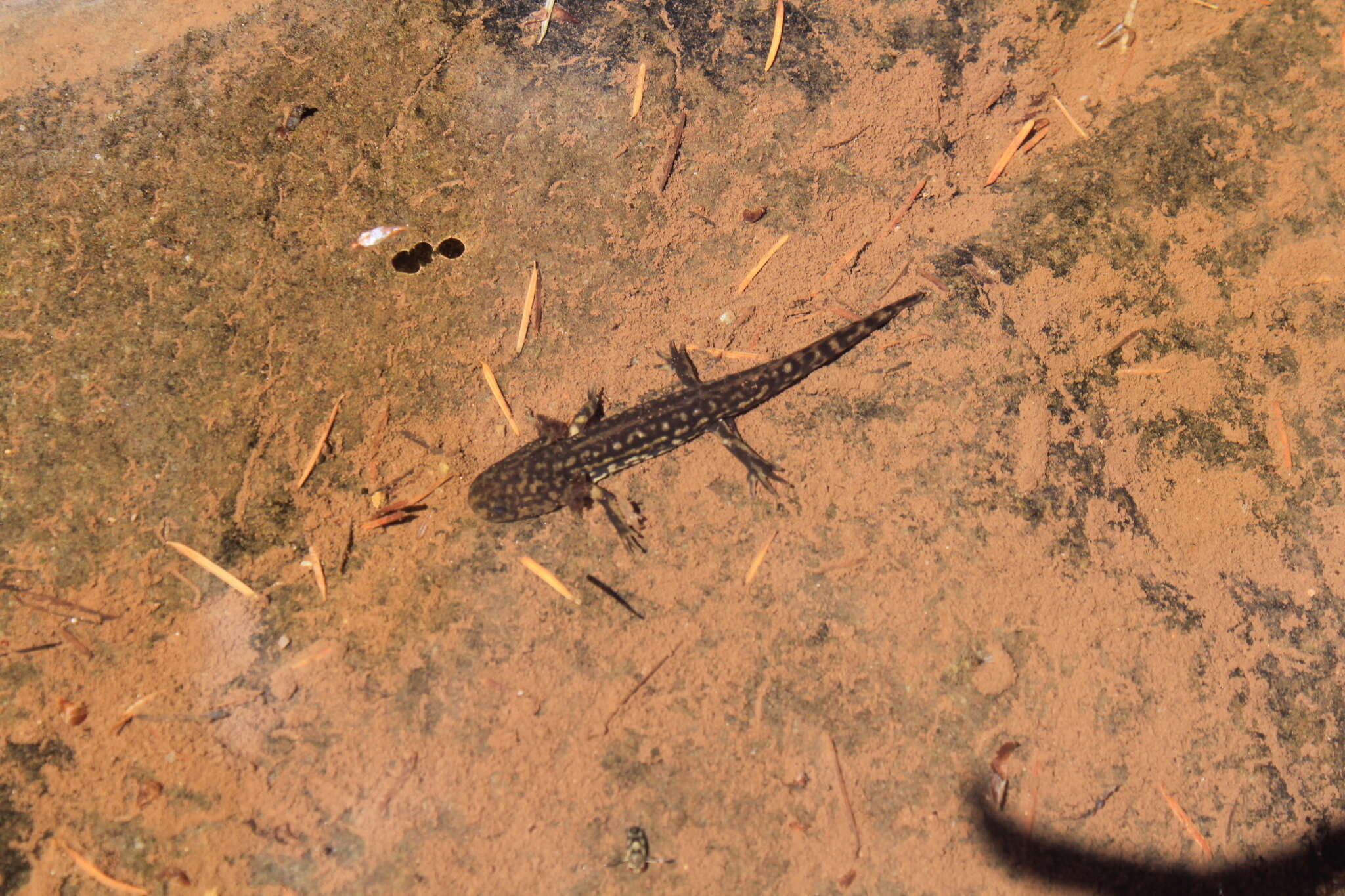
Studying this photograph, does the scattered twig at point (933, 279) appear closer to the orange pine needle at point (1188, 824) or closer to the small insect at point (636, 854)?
the orange pine needle at point (1188, 824)

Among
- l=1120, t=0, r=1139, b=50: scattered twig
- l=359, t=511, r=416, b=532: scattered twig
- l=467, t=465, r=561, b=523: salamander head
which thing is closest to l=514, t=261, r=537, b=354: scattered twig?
l=467, t=465, r=561, b=523: salamander head

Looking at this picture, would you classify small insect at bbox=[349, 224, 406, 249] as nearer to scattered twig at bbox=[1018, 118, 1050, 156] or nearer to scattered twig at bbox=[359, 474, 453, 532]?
scattered twig at bbox=[359, 474, 453, 532]

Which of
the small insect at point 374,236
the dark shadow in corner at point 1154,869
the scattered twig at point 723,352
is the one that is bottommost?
the dark shadow in corner at point 1154,869

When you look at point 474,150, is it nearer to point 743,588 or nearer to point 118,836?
point 743,588

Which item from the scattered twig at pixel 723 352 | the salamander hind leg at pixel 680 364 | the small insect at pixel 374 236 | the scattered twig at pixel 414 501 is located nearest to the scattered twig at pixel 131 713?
the scattered twig at pixel 414 501

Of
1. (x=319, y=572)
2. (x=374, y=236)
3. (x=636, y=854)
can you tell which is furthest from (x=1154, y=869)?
(x=374, y=236)

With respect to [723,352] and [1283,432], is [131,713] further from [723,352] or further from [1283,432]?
[1283,432]
